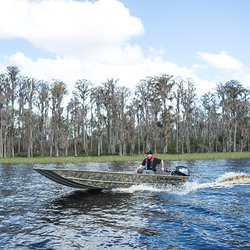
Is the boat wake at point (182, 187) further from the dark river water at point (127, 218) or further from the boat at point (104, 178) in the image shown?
the boat at point (104, 178)

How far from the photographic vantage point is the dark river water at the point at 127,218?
891 centimetres

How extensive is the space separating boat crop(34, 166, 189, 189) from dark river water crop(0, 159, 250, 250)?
1.37 ft

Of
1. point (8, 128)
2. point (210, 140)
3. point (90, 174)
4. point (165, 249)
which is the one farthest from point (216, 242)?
point (210, 140)

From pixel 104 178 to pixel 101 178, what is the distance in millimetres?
158

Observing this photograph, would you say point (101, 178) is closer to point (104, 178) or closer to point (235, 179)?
point (104, 178)

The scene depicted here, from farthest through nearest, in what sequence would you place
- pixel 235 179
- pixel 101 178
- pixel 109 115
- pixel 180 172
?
pixel 109 115
pixel 235 179
pixel 180 172
pixel 101 178

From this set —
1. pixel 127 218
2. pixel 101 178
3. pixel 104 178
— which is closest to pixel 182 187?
pixel 104 178

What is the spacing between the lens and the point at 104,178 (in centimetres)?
1730

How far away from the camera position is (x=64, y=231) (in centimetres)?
1000

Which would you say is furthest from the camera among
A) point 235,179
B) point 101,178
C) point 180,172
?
point 235,179

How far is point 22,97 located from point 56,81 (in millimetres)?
7697

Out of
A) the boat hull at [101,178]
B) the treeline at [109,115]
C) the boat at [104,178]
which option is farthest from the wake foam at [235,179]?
the treeline at [109,115]

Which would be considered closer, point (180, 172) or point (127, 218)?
point (127, 218)

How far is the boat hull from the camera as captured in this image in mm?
16609
